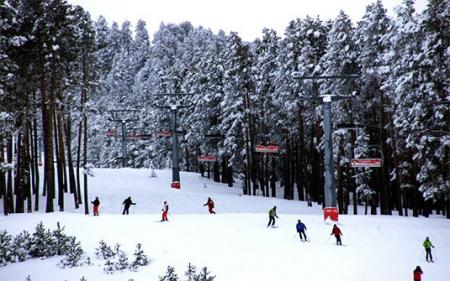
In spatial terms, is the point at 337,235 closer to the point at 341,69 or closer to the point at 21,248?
the point at 21,248

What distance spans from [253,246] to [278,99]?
22.2m

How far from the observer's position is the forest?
25.2m

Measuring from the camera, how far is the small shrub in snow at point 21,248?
17.8m

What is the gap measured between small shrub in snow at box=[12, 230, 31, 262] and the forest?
11.3 ft

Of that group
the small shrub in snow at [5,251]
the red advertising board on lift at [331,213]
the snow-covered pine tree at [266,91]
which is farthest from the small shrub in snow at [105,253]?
the snow-covered pine tree at [266,91]

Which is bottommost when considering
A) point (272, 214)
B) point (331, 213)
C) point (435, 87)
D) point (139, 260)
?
point (139, 260)

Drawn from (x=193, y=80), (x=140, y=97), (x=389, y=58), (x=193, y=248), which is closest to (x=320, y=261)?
(x=193, y=248)

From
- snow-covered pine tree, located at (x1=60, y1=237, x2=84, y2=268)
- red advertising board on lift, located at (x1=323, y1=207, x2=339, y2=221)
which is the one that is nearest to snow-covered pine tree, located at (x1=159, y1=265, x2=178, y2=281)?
snow-covered pine tree, located at (x1=60, y1=237, x2=84, y2=268)

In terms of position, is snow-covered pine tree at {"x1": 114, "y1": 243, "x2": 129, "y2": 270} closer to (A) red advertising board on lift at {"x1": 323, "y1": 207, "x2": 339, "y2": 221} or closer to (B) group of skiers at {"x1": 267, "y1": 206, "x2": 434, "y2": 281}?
(B) group of skiers at {"x1": 267, "y1": 206, "x2": 434, "y2": 281}

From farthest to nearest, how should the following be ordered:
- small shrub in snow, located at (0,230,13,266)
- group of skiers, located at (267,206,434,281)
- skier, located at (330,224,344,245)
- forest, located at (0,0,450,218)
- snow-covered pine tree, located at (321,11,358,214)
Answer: snow-covered pine tree, located at (321,11,358,214) → forest, located at (0,0,450,218) → skier, located at (330,224,344,245) → group of skiers, located at (267,206,434,281) → small shrub in snow, located at (0,230,13,266)

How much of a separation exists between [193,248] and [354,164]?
1348cm

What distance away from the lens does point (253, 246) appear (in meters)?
20.3

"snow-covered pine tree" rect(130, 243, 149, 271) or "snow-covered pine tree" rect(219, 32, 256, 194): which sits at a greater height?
"snow-covered pine tree" rect(219, 32, 256, 194)

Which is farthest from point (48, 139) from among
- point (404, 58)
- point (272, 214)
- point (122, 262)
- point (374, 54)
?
point (374, 54)
